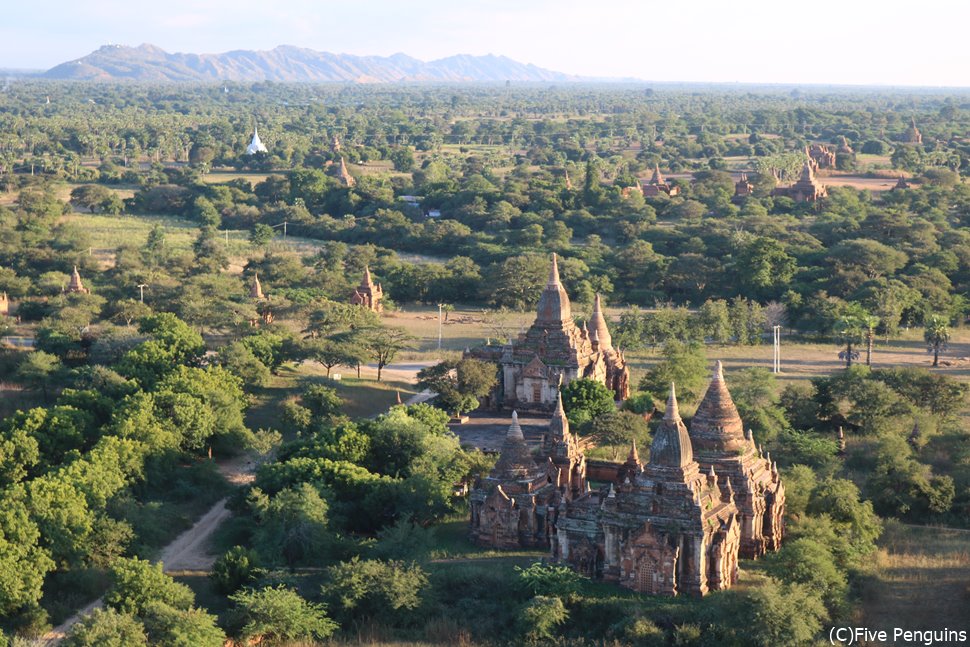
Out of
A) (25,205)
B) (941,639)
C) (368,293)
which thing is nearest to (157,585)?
(941,639)

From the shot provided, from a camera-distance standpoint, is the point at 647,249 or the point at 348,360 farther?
the point at 647,249

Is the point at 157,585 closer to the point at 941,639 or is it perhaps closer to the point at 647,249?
the point at 941,639

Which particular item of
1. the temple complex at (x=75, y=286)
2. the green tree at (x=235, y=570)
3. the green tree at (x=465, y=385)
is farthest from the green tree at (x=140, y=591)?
the temple complex at (x=75, y=286)

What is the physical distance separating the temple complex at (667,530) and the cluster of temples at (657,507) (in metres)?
0.02

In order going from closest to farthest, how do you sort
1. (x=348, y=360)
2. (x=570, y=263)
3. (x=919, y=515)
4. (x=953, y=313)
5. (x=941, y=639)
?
(x=941, y=639)
(x=919, y=515)
(x=348, y=360)
(x=953, y=313)
(x=570, y=263)

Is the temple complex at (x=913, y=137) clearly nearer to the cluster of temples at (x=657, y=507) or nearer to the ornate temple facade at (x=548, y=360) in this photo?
the ornate temple facade at (x=548, y=360)

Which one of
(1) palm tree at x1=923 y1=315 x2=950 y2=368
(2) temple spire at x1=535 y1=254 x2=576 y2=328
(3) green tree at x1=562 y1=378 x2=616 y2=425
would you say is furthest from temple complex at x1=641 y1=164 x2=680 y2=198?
(3) green tree at x1=562 y1=378 x2=616 y2=425

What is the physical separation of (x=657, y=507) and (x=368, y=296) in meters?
35.4

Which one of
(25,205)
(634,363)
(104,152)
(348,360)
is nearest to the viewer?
(348,360)

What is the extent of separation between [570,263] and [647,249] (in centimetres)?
565

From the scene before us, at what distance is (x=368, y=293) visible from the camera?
6112 cm

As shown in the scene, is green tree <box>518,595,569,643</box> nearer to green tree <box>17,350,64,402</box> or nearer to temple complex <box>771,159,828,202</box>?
green tree <box>17,350,64,402</box>

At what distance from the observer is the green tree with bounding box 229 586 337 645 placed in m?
26.0

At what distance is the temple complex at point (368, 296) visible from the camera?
60812 millimetres
